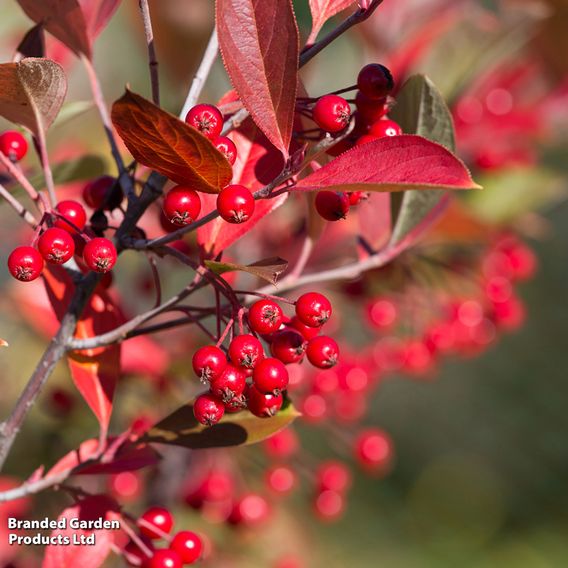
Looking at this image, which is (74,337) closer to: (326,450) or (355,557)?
(355,557)

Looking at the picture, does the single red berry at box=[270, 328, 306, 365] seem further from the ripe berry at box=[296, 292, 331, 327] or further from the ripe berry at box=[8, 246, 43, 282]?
the ripe berry at box=[8, 246, 43, 282]

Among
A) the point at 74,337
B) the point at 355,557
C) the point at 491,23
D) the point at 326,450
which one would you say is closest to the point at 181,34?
the point at 491,23

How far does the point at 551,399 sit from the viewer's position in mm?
4812

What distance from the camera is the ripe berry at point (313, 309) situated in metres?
0.53

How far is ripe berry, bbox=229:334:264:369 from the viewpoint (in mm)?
501

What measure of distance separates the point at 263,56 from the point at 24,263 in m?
0.21

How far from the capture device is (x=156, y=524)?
0.65 meters

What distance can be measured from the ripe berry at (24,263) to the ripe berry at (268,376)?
0.54 ft

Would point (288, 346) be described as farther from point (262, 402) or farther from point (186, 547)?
point (186, 547)

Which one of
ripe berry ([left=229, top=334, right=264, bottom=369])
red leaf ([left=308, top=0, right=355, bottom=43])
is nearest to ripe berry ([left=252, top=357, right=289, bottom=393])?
ripe berry ([left=229, top=334, right=264, bottom=369])

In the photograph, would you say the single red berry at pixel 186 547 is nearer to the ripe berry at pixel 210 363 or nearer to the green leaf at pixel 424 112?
the ripe berry at pixel 210 363

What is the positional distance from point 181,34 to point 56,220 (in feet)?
3.21

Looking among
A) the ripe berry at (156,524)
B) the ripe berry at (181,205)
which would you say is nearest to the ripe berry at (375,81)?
the ripe berry at (181,205)

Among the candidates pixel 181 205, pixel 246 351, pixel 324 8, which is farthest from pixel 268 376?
pixel 324 8
